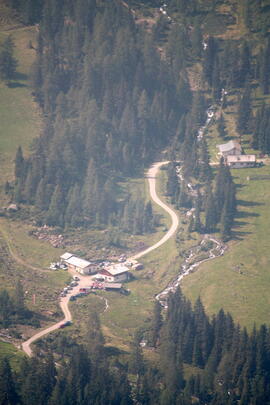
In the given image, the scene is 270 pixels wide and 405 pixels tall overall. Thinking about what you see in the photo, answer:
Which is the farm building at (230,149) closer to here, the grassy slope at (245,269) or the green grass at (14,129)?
the grassy slope at (245,269)

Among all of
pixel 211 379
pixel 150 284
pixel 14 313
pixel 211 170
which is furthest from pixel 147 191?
pixel 211 379

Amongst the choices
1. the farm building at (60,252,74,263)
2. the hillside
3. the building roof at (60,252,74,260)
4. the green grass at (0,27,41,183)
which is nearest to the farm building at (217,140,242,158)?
the hillside

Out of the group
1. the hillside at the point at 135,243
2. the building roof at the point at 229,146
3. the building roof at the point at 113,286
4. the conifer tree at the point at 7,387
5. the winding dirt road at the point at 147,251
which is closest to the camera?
the conifer tree at the point at 7,387

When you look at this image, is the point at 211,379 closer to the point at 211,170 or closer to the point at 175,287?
the point at 175,287

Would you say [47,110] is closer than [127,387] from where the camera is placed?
No

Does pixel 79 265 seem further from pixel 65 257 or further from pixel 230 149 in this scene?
pixel 230 149

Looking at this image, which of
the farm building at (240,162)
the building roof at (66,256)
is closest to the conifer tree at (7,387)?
the building roof at (66,256)
